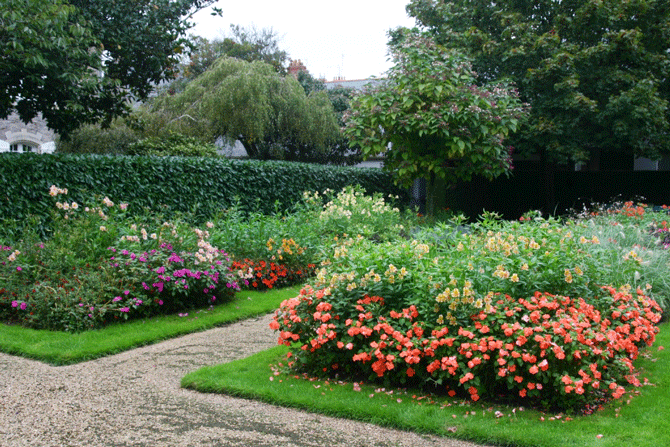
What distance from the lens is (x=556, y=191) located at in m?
15.9

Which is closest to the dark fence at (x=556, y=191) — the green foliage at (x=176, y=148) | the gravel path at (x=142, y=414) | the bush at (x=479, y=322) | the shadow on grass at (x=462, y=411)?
the green foliage at (x=176, y=148)

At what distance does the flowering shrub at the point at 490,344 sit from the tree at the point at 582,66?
900cm

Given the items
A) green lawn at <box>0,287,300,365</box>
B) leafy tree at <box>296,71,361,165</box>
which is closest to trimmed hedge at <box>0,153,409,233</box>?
green lawn at <box>0,287,300,365</box>

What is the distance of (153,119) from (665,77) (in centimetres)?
1479

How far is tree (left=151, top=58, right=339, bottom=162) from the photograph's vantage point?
1808 centimetres

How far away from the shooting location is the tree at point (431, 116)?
34.1ft

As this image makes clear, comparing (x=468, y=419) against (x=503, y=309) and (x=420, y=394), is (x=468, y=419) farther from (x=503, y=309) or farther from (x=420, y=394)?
(x=503, y=309)

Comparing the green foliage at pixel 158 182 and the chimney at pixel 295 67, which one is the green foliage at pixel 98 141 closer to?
the green foliage at pixel 158 182

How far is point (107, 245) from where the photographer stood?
6.48m

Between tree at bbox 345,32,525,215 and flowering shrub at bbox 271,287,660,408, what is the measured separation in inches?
253

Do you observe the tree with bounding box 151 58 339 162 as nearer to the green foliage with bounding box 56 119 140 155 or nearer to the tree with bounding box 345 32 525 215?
the green foliage with bounding box 56 119 140 155

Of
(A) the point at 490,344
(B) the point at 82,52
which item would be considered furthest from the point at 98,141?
(A) the point at 490,344

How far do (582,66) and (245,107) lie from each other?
10053mm

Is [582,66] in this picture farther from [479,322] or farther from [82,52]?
[479,322]
